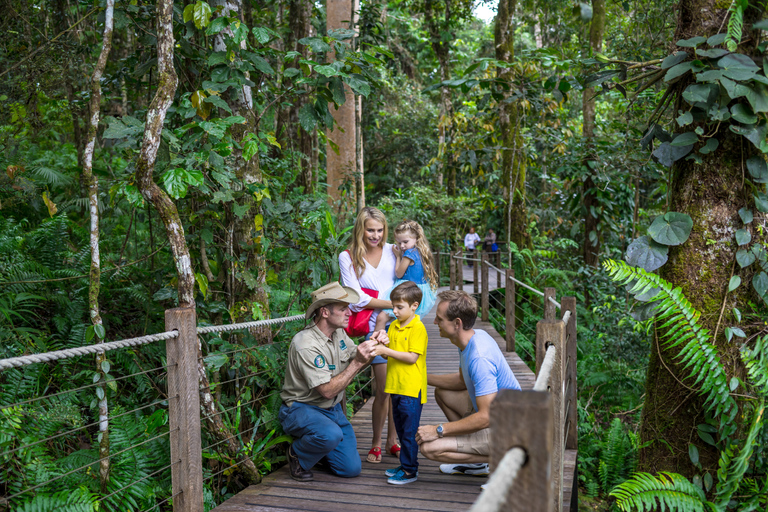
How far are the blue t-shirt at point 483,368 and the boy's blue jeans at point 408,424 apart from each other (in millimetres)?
366

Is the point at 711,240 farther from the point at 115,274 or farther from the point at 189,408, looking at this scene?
the point at 115,274

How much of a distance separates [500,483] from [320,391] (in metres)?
2.59

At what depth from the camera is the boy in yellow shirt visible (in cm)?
348

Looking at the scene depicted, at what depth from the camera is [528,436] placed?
3.96 ft

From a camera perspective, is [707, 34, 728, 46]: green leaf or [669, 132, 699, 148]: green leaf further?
[669, 132, 699, 148]: green leaf

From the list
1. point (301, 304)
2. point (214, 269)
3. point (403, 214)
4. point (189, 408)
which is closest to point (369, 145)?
point (403, 214)

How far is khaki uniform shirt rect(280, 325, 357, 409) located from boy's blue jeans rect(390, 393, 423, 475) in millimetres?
476

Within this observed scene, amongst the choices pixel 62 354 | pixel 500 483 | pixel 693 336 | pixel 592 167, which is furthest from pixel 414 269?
pixel 592 167

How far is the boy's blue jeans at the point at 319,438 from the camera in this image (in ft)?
11.8

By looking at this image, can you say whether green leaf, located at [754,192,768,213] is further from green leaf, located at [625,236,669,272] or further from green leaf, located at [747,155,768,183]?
green leaf, located at [625,236,669,272]

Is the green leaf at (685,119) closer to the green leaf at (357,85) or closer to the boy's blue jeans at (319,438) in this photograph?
the green leaf at (357,85)

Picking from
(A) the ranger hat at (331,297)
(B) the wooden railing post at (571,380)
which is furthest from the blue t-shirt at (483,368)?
(B) the wooden railing post at (571,380)

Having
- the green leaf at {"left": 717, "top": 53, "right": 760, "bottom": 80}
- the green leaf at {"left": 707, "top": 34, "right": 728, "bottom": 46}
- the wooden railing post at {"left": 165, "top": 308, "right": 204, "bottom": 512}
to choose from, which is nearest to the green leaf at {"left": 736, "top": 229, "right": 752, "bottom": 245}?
the green leaf at {"left": 717, "top": 53, "right": 760, "bottom": 80}

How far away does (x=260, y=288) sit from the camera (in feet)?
14.2
